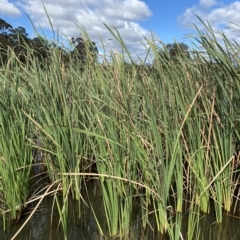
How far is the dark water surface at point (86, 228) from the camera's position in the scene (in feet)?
6.98

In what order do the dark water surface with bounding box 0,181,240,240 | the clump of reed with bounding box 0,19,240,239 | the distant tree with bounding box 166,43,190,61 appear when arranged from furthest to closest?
the distant tree with bounding box 166,43,190,61 < the dark water surface with bounding box 0,181,240,240 < the clump of reed with bounding box 0,19,240,239

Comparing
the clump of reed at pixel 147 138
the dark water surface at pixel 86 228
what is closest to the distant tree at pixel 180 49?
the clump of reed at pixel 147 138

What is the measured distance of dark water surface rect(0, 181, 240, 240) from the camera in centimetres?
213

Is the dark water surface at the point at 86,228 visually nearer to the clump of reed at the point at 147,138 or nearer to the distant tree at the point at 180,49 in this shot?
the clump of reed at the point at 147,138

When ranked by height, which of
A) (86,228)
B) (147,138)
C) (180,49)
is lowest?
(86,228)

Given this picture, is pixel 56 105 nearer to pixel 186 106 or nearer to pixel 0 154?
pixel 0 154

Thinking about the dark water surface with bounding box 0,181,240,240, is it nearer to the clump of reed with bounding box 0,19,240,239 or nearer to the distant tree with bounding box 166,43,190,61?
the clump of reed with bounding box 0,19,240,239

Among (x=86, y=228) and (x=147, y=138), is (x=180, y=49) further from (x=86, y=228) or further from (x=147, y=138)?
(x=86, y=228)

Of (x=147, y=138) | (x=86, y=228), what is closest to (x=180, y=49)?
(x=147, y=138)

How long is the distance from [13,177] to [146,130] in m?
0.96

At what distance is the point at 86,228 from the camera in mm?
2260

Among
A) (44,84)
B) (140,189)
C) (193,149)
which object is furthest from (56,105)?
(193,149)

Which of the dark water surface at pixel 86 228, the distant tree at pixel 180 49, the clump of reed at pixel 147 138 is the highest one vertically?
the distant tree at pixel 180 49

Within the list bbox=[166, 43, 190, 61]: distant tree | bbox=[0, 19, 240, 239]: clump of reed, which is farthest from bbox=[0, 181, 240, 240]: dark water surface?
bbox=[166, 43, 190, 61]: distant tree
